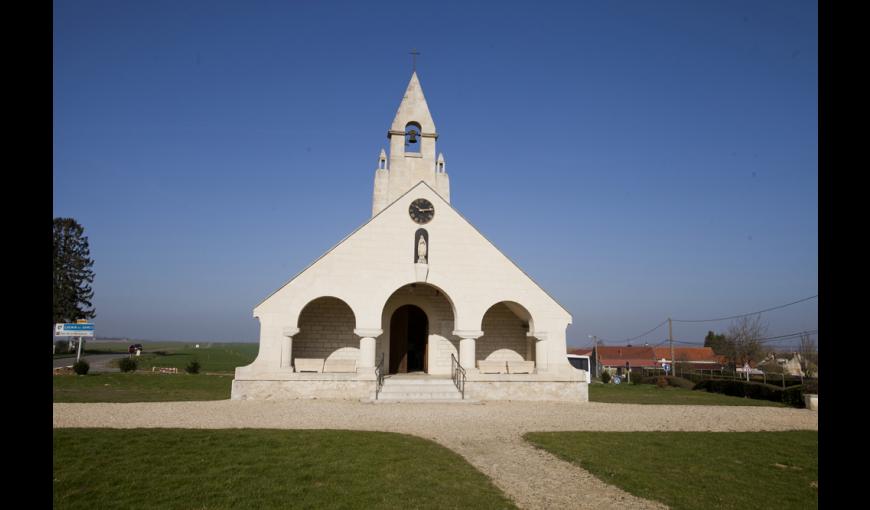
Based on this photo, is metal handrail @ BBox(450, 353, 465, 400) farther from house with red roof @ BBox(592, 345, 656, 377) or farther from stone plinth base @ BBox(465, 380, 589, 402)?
house with red roof @ BBox(592, 345, 656, 377)

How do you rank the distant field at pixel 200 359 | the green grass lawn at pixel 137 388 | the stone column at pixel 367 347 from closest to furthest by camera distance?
the green grass lawn at pixel 137 388 < the stone column at pixel 367 347 < the distant field at pixel 200 359

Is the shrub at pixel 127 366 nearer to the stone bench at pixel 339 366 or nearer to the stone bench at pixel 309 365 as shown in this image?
the stone bench at pixel 309 365

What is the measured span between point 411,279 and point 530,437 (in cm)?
921

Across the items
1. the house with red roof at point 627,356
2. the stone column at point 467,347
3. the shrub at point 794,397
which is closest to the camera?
the shrub at point 794,397

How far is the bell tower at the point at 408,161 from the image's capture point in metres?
25.5

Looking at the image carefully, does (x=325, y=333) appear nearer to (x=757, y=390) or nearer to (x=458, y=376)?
(x=458, y=376)

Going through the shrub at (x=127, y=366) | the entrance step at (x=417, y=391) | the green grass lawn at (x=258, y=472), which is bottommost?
the shrub at (x=127, y=366)

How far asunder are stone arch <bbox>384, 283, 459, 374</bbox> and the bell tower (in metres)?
5.04

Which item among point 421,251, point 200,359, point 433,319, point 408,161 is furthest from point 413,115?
point 200,359

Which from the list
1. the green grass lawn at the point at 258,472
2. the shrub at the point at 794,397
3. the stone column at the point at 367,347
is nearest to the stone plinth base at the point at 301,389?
the stone column at the point at 367,347

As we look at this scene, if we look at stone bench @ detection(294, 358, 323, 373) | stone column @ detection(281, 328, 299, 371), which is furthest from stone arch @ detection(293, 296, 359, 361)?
stone column @ detection(281, 328, 299, 371)

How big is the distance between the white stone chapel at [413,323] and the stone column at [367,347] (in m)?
0.04
